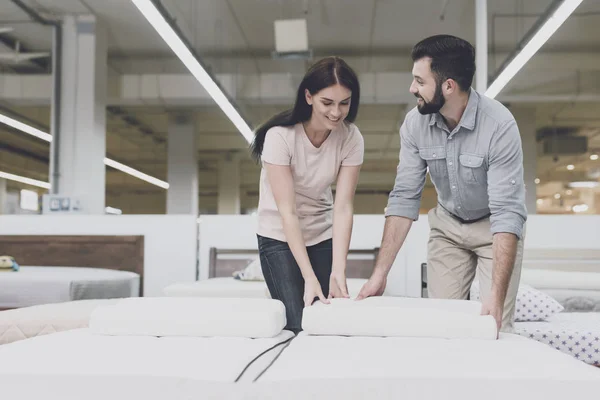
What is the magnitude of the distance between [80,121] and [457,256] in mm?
5807

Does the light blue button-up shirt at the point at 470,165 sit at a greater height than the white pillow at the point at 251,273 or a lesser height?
greater

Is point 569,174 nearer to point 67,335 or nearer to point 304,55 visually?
point 304,55

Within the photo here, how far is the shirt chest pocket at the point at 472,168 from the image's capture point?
2.12 m

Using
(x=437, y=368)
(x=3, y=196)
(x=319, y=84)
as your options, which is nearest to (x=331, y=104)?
(x=319, y=84)

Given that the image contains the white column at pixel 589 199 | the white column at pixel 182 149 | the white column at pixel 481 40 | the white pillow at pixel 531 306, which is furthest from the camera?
the white column at pixel 589 199

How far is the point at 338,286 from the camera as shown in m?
2.15

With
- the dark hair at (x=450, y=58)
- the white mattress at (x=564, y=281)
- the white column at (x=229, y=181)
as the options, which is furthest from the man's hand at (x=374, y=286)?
the white column at (x=229, y=181)

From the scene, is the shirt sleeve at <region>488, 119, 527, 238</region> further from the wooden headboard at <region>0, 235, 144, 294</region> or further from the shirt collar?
the wooden headboard at <region>0, 235, 144, 294</region>

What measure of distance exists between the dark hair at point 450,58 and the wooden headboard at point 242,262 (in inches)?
121

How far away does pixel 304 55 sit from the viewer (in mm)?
7191

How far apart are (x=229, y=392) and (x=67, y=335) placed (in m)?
0.83

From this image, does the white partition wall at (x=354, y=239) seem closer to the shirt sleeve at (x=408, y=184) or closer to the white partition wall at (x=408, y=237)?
the white partition wall at (x=408, y=237)

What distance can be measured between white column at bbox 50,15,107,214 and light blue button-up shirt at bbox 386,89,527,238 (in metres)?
5.38

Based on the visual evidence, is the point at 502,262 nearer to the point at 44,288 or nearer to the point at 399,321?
the point at 399,321
